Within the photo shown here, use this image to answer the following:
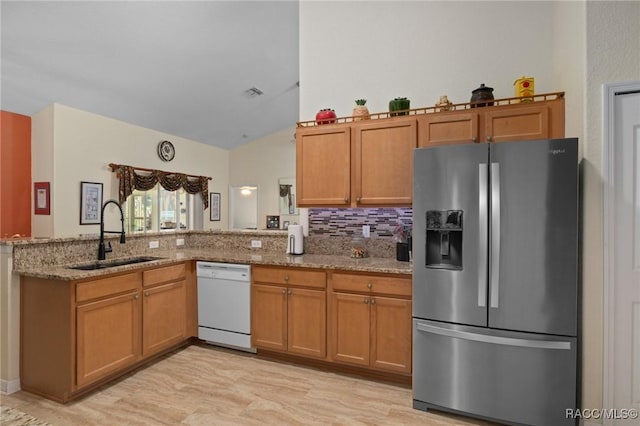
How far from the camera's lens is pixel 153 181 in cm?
648

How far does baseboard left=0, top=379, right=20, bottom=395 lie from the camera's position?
2324 mm

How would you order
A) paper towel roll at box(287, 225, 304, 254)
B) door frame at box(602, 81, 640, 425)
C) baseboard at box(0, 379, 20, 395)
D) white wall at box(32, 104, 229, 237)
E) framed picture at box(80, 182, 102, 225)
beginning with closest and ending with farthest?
door frame at box(602, 81, 640, 425), baseboard at box(0, 379, 20, 395), paper towel roll at box(287, 225, 304, 254), white wall at box(32, 104, 229, 237), framed picture at box(80, 182, 102, 225)

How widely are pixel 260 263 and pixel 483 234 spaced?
5.95 feet

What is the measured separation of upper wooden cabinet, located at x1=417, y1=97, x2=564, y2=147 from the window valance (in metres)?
5.44

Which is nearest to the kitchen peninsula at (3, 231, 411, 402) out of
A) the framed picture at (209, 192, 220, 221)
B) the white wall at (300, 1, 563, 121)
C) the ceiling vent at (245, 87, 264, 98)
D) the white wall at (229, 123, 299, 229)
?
the white wall at (300, 1, 563, 121)

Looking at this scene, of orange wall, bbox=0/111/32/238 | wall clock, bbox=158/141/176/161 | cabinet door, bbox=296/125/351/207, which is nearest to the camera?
cabinet door, bbox=296/125/351/207

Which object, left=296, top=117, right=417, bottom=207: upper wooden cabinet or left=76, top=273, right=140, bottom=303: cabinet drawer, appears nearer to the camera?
left=76, top=273, right=140, bottom=303: cabinet drawer

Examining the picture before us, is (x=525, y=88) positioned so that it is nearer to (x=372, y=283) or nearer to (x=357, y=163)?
(x=357, y=163)

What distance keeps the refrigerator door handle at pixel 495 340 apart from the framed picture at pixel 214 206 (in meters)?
6.87

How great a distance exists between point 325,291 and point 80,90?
4.82m

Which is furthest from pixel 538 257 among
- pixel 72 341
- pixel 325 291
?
pixel 72 341

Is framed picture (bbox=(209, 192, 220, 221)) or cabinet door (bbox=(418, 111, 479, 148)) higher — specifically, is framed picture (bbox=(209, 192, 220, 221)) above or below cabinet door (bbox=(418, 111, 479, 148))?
below

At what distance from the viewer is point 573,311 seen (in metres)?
1.87

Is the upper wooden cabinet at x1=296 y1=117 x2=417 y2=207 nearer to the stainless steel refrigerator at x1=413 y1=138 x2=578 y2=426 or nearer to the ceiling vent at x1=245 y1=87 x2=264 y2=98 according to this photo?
the stainless steel refrigerator at x1=413 y1=138 x2=578 y2=426
